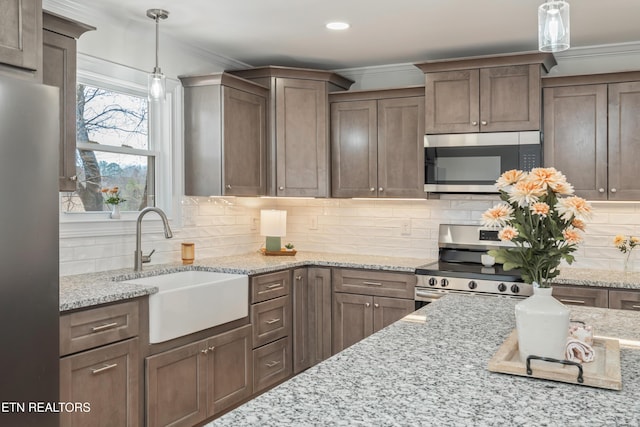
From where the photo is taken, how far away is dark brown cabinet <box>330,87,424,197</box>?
4.30 meters

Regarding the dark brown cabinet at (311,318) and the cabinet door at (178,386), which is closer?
the cabinet door at (178,386)

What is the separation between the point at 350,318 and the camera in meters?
4.19

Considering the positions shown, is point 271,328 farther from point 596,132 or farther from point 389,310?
point 596,132

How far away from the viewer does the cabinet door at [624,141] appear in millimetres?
3686

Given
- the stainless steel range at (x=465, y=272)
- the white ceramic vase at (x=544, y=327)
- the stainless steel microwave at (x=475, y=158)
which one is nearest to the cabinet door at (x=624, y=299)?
the stainless steel range at (x=465, y=272)

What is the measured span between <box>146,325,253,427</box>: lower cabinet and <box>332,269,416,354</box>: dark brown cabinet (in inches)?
32.1

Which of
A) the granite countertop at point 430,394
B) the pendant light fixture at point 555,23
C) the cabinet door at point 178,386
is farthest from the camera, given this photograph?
the cabinet door at point 178,386

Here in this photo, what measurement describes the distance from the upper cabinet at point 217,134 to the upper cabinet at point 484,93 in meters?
1.35

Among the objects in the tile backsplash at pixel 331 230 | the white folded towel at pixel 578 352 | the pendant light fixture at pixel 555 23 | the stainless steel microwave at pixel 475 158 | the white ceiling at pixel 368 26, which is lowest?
the white folded towel at pixel 578 352

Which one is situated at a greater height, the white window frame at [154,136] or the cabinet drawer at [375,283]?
the white window frame at [154,136]

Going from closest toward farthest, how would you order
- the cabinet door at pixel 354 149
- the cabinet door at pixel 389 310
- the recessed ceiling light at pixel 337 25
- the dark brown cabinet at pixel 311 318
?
1. the recessed ceiling light at pixel 337 25
2. the cabinet door at pixel 389 310
3. the dark brown cabinet at pixel 311 318
4. the cabinet door at pixel 354 149

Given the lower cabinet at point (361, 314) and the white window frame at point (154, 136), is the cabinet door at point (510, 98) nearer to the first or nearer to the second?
the lower cabinet at point (361, 314)

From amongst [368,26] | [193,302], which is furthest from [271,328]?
[368,26]

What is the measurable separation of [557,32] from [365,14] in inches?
78.2
